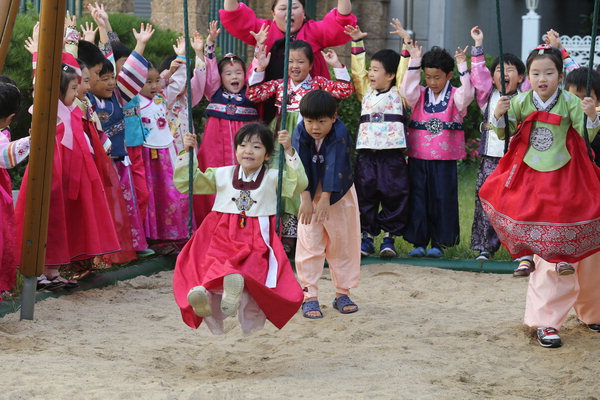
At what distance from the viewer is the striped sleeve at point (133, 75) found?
722 centimetres

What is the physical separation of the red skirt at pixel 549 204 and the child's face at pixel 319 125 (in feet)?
3.42

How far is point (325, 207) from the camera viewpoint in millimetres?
5945

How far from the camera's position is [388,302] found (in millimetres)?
6664

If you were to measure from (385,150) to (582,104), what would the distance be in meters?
2.58

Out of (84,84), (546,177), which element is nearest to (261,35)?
(84,84)

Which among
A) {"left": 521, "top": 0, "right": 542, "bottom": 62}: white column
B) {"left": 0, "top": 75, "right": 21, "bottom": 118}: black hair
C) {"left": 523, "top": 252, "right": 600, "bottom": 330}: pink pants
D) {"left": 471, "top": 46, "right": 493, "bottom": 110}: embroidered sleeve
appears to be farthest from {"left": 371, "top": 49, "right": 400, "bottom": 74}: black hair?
{"left": 521, "top": 0, "right": 542, "bottom": 62}: white column

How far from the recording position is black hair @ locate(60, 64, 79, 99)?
6.27 metres

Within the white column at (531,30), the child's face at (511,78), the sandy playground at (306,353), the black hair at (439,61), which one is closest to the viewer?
the sandy playground at (306,353)

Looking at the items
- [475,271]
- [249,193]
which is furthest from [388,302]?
[249,193]

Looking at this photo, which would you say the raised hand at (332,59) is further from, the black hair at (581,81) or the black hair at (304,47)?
the black hair at (581,81)

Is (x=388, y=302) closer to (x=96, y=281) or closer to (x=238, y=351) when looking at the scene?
(x=238, y=351)

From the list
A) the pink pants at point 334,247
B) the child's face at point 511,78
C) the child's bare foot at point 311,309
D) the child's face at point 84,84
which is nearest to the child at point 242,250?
the pink pants at point 334,247

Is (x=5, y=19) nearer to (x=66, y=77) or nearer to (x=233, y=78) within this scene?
(x=66, y=77)

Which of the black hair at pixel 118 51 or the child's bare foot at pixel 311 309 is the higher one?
the black hair at pixel 118 51
